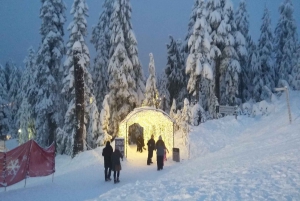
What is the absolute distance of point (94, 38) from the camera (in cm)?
3541

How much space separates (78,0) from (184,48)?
18.6m

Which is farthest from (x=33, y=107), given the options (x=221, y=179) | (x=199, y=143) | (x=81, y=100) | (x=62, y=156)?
(x=221, y=179)

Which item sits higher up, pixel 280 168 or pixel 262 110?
pixel 262 110

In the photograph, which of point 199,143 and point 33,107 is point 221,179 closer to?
point 199,143

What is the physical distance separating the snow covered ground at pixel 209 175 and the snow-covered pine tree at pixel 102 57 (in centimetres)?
1221

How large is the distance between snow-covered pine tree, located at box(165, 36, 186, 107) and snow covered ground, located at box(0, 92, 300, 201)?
1527cm

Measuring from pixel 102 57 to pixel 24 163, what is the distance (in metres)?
21.1

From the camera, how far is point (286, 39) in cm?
3925

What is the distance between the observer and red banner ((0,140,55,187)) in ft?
43.0

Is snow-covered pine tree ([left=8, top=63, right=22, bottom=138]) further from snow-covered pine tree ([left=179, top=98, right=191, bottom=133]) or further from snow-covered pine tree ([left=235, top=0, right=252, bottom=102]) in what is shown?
snow-covered pine tree ([left=179, top=98, right=191, bottom=133])

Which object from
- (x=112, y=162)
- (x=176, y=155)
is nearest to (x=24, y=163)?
(x=112, y=162)

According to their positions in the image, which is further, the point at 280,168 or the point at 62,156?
the point at 62,156

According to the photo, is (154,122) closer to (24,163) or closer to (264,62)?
(24,163)

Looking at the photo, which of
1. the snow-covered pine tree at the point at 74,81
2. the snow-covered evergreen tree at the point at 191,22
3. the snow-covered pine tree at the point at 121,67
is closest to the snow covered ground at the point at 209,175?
the snow-covered pine tree at the point at 74,81
